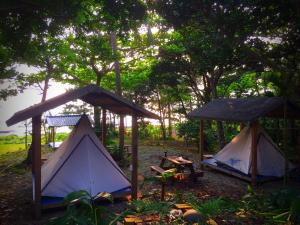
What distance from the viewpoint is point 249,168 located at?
1205 centimetres

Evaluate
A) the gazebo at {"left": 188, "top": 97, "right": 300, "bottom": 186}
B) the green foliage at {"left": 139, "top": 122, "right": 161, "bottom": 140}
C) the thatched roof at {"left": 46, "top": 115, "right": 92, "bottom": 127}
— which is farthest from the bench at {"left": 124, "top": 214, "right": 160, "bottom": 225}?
the green foliage at {"left": 139, "top": 122, "right": 161, "bottom": 140}

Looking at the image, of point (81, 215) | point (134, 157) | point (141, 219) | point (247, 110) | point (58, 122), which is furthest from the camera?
point (58, 122)

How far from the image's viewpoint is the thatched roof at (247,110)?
1098cm

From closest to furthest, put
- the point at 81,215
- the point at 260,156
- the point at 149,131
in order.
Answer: the point at 81,215 < the point at 260,156 < the point at 149,131

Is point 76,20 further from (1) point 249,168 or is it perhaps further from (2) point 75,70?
(2) point 75,70

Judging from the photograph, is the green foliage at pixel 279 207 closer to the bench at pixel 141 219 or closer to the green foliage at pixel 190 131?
the bench at pixel 141 219

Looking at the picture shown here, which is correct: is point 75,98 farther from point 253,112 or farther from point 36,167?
point 253,112

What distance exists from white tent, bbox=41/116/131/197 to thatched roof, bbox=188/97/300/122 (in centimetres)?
530

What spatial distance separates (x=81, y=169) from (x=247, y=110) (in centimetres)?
712

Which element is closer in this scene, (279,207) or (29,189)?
(279,207)

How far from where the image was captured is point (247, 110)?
11.8m

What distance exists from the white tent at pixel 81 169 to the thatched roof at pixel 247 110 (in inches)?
209

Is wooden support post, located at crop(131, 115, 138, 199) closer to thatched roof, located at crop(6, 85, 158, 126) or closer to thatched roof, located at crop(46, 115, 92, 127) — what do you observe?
thatched roof, located at crop(6, 85, 158, 126)

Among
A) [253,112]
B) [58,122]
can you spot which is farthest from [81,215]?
[58,122]
